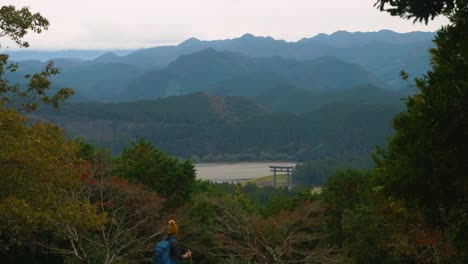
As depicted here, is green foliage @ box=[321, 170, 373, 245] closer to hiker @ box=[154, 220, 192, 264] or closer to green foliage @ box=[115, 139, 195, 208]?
green foliage @ box=[115, 139, 195, 208]

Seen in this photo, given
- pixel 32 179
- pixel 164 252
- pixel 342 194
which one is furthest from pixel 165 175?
pixel 164 252

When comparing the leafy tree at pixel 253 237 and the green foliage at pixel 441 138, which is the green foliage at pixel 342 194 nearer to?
the leafy tree at pixel 253 237

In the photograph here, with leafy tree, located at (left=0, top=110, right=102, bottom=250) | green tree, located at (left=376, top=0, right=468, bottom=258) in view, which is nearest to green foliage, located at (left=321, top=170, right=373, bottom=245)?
leafy tree, located at (left=0, top=110, right=102, bottom=250)

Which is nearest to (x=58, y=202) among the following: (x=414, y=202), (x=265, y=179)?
(x=414, y=202)

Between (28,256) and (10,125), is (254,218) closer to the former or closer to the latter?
(28,256)

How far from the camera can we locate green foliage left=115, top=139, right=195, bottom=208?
4144 centimetres

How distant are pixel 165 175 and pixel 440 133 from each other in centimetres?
3209

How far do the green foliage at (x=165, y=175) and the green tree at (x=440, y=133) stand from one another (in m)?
29.5

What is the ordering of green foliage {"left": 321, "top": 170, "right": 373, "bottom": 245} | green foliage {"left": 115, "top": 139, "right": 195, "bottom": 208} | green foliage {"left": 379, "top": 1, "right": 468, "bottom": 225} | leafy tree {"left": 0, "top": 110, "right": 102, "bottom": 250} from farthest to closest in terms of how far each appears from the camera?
1. green foliage {"left": 321, "top": 170, "right": 373, "bottom": 245}
2. green foliage {"left": 115, "top": 139, "right": 195, "bottom": 208}
3. leafy tree {"left": 0, "top": 110, "right": 102, "bottom": 250}
4. green foliage {"left": 379, "top": 1, "right": 468, "bottom": 225}

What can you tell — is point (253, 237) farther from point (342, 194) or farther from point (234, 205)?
point (342, 194)

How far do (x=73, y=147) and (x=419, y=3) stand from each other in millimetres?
13040

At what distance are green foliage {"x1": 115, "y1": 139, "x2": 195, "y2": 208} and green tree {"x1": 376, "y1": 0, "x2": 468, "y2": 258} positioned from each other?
29.5 meters

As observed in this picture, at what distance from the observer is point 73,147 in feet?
64.1

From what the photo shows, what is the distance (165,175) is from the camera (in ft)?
137
